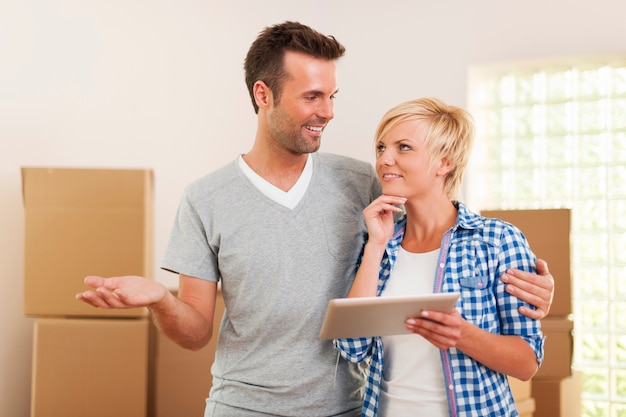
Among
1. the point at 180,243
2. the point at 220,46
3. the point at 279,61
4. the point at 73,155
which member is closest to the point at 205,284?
the point at 180,243

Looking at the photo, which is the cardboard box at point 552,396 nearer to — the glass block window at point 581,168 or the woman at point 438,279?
the glass block window at point 581,168

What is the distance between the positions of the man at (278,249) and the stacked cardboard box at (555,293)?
3.36 feet

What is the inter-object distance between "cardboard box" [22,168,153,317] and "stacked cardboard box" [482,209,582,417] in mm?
1192

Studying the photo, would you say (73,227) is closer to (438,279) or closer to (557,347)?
(438,279)

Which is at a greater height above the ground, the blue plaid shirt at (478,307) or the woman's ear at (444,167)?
the woman's ear at (444,167)

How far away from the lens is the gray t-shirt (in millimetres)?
1488

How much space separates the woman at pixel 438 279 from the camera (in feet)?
4.36

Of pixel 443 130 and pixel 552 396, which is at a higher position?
pixel 443 130

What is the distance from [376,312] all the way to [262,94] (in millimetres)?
680

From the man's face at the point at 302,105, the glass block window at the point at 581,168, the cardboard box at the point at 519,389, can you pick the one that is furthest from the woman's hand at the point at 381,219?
the glass block window at the point at 581,168

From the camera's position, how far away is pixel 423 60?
3.43m

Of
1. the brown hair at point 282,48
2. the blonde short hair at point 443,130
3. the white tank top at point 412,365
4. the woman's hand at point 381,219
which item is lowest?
the white tank top at point 412,365

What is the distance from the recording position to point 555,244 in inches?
97.7

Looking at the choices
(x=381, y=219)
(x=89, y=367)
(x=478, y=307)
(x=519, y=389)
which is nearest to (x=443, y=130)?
(x=381, y=219)
